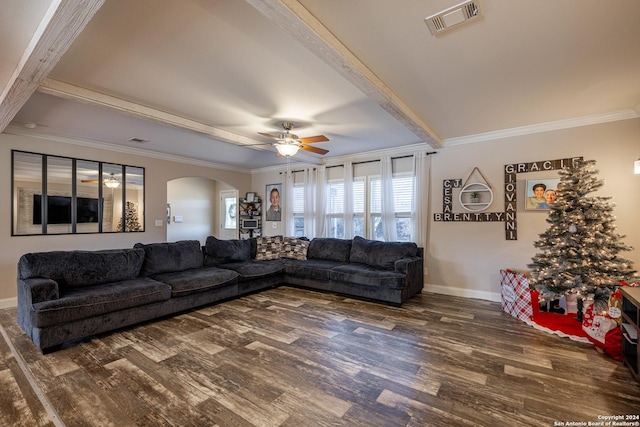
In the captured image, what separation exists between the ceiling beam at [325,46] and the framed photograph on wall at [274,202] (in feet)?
14.8

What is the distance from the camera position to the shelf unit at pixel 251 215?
7.43 metres

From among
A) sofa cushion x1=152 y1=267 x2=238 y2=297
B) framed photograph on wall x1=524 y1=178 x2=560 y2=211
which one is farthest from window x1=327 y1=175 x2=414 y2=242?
sofa cushion x1=152 y1=267 x2=238 y2=297

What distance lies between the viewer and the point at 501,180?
169 inches

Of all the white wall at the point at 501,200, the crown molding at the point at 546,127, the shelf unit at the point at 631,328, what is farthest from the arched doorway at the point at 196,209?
the shelf unit at the point at 631,328

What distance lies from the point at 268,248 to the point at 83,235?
3.10 meters

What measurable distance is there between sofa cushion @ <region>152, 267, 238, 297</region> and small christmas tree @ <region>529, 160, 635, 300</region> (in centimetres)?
409

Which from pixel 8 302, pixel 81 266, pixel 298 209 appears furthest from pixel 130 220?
pixel 298 209

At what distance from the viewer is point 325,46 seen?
193 cm

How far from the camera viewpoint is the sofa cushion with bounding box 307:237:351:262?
5.31 meters

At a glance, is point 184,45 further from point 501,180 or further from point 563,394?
point 501,180

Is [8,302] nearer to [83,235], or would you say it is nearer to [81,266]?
[83,235]

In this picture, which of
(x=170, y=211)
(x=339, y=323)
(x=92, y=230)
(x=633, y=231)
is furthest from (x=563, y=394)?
(x=170, y=211)

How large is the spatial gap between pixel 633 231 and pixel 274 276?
16.5 feet

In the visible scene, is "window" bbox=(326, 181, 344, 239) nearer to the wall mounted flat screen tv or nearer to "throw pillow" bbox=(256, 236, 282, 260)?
"throw pillow" bbox=(256, 236, 282, 260)
